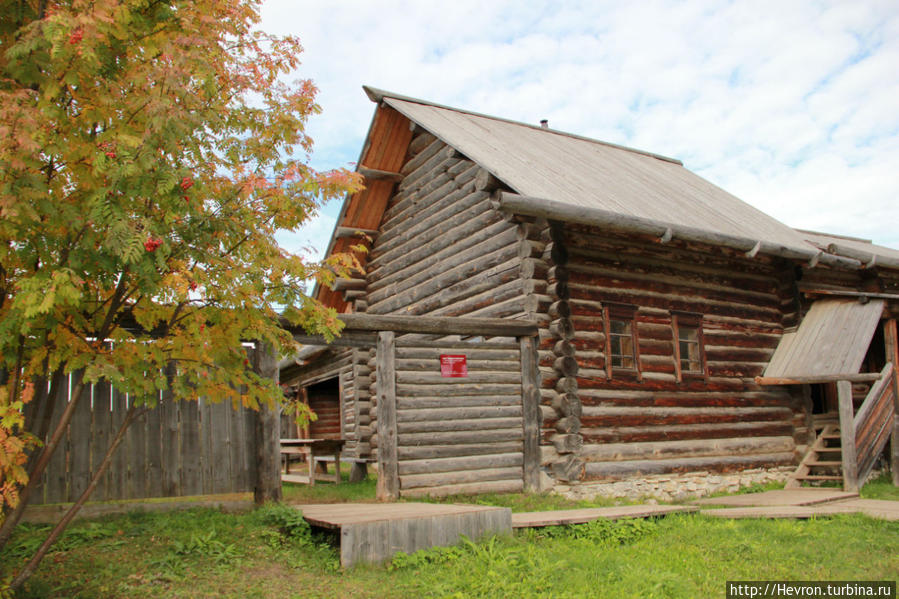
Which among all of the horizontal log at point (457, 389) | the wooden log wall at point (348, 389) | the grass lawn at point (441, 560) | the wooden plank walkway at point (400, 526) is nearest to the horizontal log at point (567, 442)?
the horizontal log at point (457, 389)

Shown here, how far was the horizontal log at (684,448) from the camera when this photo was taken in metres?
11.6

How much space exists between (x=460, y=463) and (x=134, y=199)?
6.60 metres

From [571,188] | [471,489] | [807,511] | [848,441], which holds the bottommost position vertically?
[807,511]

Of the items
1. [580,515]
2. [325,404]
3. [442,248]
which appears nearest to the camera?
[580,515]

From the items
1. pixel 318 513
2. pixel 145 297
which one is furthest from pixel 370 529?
pixel 145 297

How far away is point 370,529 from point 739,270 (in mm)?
10371

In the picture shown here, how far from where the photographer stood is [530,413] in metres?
11.1

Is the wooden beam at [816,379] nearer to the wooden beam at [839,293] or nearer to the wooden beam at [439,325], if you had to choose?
the wooden beam at [839,293]

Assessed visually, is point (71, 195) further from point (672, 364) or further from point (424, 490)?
point (672, 364)

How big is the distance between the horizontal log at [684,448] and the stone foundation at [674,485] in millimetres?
336

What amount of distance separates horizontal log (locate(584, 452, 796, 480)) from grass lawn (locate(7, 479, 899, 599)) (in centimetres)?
307

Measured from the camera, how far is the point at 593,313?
39.4 feet

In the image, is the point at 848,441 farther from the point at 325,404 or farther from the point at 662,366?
the point at 325,404

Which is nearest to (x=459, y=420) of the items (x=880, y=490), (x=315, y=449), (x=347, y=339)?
(x=347, y=339)
